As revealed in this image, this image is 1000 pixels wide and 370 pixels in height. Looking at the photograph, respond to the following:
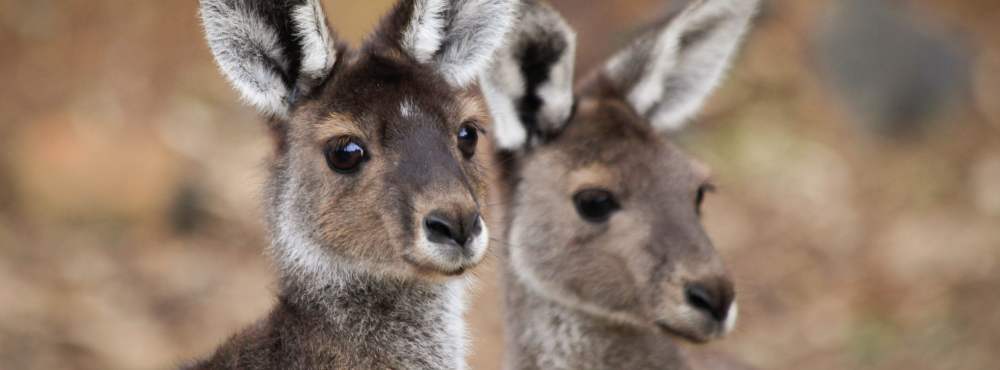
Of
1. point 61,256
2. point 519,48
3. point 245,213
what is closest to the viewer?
point 519,48

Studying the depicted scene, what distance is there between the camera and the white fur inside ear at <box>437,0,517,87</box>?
189 inches

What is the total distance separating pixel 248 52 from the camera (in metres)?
4.40

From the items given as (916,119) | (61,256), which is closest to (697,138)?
(916,119)

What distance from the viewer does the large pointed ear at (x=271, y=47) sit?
430 cm

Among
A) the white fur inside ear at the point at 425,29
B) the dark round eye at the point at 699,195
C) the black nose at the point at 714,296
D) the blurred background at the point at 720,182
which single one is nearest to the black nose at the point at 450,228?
the white fur inside ear at the point at 425,29

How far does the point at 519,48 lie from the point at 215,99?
577 cm

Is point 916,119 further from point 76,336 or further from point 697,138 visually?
point 76,336

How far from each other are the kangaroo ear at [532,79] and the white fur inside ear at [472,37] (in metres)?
0.55

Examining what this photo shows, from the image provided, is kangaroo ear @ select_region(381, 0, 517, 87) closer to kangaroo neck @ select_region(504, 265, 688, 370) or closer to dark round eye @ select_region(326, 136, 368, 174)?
dark round eye @ select_region(326, 136, 368, 174)

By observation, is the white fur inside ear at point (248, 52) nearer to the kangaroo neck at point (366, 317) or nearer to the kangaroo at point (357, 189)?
the kangaroo at point (357, 189)

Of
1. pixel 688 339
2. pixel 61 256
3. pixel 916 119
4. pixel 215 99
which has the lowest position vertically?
pixel 61 256

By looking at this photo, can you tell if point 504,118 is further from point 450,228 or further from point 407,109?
point 450,228

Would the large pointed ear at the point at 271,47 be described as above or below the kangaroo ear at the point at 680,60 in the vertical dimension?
above

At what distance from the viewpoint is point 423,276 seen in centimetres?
423
